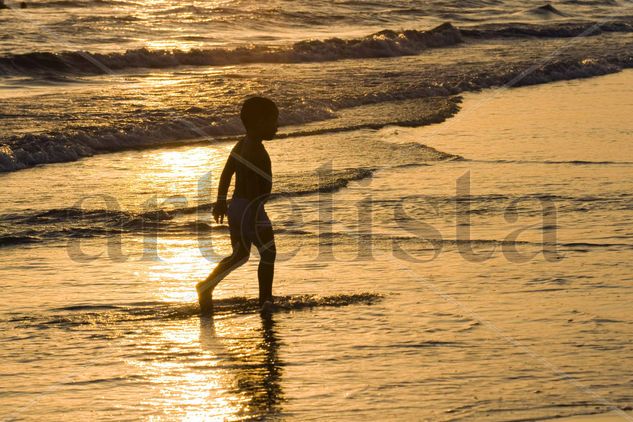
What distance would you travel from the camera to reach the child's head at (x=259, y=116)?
6.75m

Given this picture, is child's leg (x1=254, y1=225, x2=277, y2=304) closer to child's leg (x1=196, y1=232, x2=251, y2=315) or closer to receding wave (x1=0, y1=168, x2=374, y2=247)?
child's leg (x1=196, y1=232, x2=251, y2=315)

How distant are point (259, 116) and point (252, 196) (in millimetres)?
512

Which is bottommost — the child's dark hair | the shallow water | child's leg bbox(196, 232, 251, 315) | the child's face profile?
the shallow water

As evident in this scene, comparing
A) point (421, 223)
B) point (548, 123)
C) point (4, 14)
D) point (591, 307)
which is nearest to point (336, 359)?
point (591, 307)

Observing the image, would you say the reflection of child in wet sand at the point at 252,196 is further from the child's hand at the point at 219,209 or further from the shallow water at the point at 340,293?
the shallow water at the point at 340,293

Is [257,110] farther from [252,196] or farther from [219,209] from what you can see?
[219,209]

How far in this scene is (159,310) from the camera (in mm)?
6906

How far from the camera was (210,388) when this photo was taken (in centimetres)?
548

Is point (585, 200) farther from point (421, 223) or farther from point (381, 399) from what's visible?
point (381, 399)

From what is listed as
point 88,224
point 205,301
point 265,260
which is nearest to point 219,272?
point 205,301

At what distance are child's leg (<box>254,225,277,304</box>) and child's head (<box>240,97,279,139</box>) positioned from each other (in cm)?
61

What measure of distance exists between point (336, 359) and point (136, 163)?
745 centimetres

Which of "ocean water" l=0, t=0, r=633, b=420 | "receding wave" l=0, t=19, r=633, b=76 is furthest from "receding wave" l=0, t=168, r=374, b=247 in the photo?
"receding wave" l=0, t=19, r=633, b=76

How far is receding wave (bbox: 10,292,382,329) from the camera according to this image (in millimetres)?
6684
